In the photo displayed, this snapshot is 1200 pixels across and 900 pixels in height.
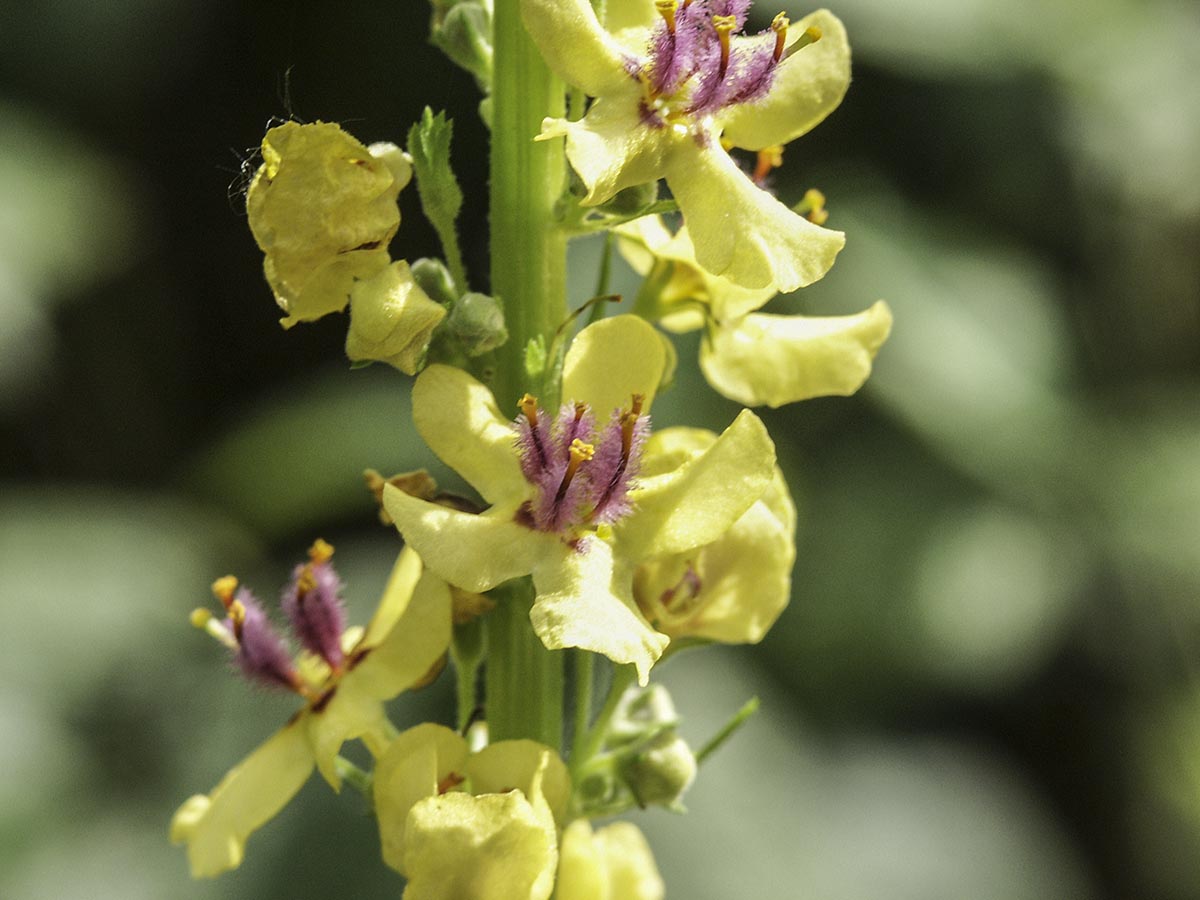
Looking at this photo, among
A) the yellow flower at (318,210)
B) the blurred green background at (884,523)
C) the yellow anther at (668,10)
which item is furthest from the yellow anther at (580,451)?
the blurred green background at (884,523)

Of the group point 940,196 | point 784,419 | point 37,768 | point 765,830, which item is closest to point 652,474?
point 765,830

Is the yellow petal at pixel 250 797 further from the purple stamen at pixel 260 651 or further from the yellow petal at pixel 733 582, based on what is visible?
the yellow petal at pixel 733 582

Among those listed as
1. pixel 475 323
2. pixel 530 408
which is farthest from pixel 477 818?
pixel 475 323

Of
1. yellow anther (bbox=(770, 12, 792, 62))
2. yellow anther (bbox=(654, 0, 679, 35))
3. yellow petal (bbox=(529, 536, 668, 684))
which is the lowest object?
yellow petal (bbox=(529, 536, 668, 684))

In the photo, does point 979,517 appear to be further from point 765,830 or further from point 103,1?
point 103,1

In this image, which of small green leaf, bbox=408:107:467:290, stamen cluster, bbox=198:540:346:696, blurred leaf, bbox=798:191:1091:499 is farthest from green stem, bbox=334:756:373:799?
blurred leaf, bbox=798:191:1091:499

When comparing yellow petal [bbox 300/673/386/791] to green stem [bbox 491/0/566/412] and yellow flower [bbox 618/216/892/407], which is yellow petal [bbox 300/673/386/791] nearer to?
green stem [bbox 491/0/566/412]
